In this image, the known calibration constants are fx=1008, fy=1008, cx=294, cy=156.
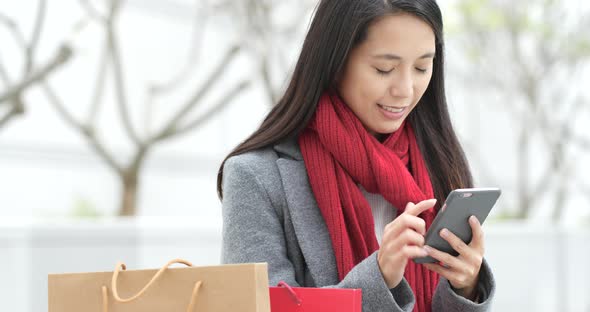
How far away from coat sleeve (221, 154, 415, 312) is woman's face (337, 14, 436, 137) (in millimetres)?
318

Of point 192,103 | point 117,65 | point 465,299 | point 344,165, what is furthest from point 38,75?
point 465,299

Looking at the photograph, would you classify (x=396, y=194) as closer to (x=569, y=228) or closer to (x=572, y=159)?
(x=569, y=228)

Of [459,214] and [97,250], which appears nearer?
[459,214]

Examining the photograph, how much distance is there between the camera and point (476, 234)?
2.17m

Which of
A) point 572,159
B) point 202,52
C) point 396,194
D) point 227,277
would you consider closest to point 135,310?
point 227,277

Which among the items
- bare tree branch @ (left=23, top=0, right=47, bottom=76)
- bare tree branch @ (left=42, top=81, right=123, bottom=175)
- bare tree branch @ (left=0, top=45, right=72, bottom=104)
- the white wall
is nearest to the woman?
the white wall

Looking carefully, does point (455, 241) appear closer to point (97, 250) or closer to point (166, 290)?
point (166, 290)

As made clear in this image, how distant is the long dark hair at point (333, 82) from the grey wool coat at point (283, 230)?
0.09 metres

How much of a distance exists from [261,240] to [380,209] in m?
0.35

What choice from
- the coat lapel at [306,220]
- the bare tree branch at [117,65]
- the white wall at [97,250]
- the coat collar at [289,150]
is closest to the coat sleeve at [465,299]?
the coat lapel at [306,220]

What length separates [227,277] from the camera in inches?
75.5

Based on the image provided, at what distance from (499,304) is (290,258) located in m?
6.01

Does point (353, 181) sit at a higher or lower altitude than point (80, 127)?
lower

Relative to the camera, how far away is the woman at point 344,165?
2.33 m
